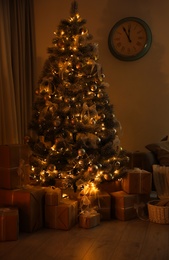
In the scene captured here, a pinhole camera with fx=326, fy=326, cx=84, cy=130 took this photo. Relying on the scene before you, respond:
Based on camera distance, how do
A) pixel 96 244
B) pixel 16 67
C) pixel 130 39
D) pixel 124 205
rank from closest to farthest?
pixel 96 244 → pixel 124 205 → pixel 16 67 → pixel 130 39

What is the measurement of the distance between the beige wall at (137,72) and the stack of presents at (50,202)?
1.14 metres

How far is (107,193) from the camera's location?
3.13 meters

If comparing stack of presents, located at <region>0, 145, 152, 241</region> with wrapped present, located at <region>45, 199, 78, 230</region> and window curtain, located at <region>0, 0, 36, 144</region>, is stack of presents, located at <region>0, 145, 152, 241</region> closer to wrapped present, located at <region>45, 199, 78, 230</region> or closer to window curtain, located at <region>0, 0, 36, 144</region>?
wrapped present, located at <region>45, 199, 78, 230</region>

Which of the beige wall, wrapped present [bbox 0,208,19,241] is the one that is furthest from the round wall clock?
wrapped present [bbox 0,208,19,241]

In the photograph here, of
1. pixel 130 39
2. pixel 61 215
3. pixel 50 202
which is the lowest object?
pixel 61 215

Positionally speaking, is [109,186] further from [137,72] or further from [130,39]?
[130,39]

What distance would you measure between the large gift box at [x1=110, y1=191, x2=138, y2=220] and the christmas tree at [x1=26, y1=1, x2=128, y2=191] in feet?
0.64

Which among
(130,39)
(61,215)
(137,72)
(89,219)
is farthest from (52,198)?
(130,39)

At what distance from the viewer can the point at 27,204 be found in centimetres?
268

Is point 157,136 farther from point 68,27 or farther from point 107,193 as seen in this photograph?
point 68,27

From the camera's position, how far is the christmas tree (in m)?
3.02

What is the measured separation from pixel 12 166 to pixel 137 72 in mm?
2153

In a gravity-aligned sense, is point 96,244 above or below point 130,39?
below

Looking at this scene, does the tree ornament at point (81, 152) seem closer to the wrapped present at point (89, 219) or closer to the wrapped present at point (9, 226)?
the wrapped present at point (89, 219)
